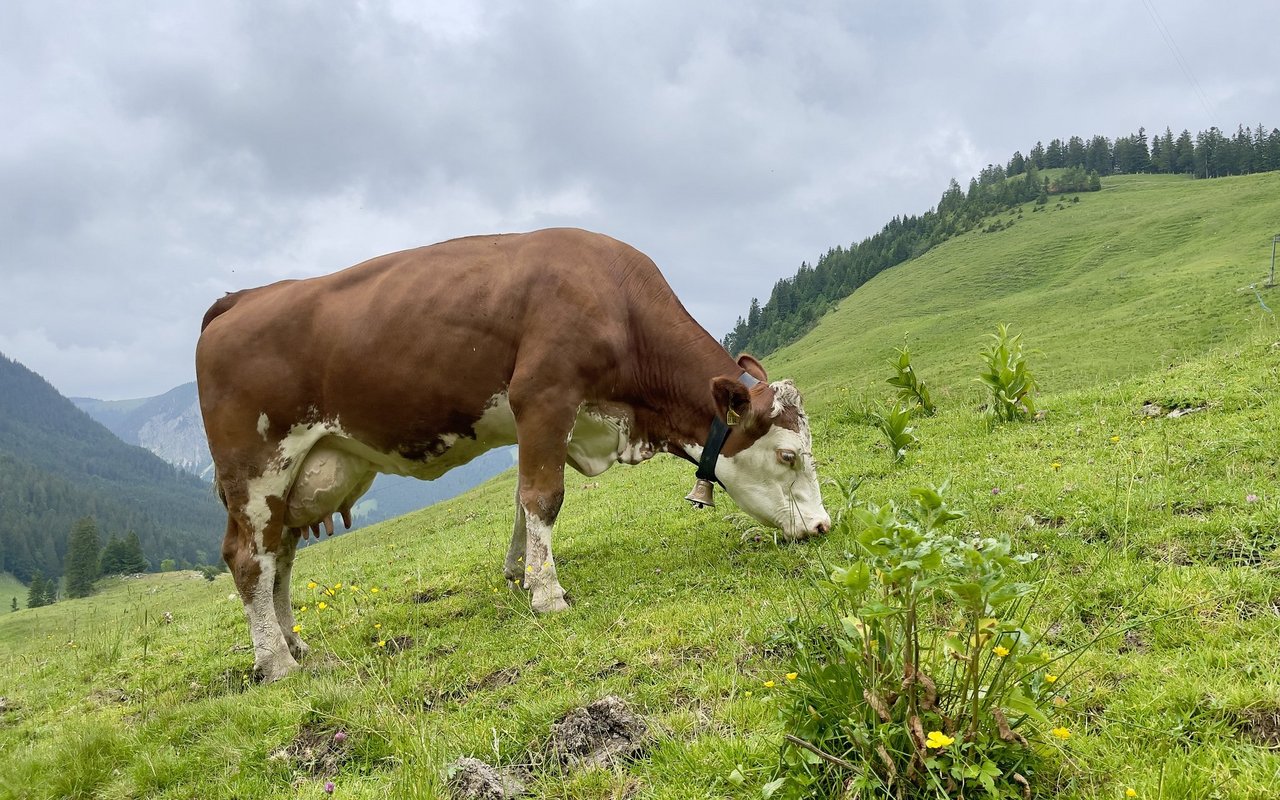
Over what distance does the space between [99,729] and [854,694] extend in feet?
15.9

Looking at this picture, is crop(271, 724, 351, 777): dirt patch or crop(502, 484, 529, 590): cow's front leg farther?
crop(502, 484, 529, 590): cow's front leg

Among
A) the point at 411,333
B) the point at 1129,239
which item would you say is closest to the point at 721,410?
the point at 411,333

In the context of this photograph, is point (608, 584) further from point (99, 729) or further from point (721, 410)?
point (99, 729)

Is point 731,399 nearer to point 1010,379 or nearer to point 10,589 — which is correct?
point 1010,379

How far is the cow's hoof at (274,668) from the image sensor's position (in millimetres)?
5973

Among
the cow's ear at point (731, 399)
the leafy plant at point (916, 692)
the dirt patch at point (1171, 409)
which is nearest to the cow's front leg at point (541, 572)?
the cow's ear at point (731, 399)

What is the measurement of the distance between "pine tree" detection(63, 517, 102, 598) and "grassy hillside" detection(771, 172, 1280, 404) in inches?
3097

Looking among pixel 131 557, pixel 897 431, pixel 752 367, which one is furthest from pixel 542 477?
pixel 131 557

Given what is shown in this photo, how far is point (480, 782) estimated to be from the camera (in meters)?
3.17

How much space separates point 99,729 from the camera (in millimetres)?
4734

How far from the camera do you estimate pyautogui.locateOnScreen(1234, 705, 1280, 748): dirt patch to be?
2.63m

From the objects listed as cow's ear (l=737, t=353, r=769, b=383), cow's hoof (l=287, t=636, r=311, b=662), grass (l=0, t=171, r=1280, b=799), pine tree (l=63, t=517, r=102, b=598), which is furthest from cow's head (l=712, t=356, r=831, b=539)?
pine tree (l=63, t=517, r=102, b=598)

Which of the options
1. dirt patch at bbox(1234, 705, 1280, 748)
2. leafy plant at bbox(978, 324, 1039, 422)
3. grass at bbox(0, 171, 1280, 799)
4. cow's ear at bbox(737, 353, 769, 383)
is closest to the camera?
dirt patch at bbox(1234, 705, 1280, 748)

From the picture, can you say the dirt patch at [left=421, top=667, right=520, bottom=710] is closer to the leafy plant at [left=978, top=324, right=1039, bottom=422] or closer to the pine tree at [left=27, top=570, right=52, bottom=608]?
the leafy plant at [left=978, top=324, right=1039, bottom=422]
